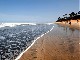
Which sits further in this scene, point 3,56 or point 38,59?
point 3,56

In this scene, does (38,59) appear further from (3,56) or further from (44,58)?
(3,56)

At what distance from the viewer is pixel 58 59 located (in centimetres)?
1039

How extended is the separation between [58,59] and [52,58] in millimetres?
428

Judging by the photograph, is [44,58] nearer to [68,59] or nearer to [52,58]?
[52,58]

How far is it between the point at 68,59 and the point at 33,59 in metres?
2.11

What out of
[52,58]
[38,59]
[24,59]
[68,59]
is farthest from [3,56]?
[68,59]

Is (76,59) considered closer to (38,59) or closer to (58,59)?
(58,59)

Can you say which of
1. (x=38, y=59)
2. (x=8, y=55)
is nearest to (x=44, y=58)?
(x=38, y=59)

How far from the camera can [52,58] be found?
10648 millimetres

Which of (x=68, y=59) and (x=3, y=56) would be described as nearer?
(x=68, y=59)

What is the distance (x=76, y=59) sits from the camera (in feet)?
33.8

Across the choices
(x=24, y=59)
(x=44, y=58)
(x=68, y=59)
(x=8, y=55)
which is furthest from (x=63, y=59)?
(x=8, y=55)

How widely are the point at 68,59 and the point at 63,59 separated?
0.30 metres

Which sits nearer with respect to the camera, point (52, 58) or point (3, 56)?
point (52, 58)
